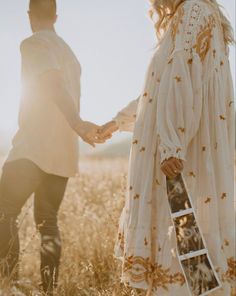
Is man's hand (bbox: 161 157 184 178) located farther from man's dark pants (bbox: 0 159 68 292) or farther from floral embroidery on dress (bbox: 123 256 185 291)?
man's dark pants (bbox: 0 159 68 292)

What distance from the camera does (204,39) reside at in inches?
141

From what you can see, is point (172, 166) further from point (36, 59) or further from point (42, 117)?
point (36, 59)

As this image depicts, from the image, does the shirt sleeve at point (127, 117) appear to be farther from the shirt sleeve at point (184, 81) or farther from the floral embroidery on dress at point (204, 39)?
the floral embroidery on dress at point (204, 39)

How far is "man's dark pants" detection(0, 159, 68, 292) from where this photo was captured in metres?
3.94

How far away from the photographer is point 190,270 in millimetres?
3363

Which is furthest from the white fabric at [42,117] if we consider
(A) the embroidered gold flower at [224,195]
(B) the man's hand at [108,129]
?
(A) the embroidered gold flower at [224,195]

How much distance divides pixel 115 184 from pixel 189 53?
621 cm

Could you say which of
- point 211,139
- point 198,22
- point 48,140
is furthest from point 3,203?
point 198,22

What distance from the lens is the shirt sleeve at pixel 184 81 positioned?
3516 mm

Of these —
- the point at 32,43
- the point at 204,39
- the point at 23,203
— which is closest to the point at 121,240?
the point at 23,203

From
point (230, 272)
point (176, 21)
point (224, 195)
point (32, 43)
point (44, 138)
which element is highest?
point (32, 43)

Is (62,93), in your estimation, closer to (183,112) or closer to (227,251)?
(183,112)

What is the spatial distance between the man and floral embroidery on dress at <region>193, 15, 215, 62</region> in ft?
3.12

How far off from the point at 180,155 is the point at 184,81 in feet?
1.42
